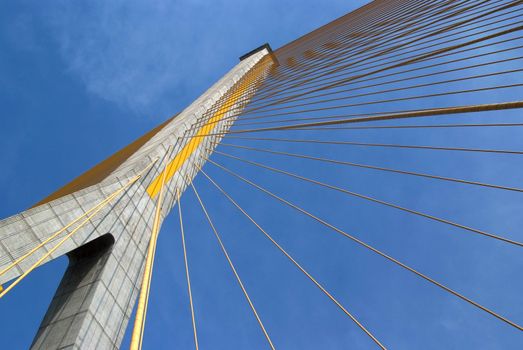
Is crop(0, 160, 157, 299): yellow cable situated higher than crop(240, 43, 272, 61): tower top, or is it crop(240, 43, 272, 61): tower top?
crop(240, 43, 272, 61): tower top

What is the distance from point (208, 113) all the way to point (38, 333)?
491 centimetres

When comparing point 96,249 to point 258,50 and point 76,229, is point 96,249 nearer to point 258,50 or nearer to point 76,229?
point 76,229

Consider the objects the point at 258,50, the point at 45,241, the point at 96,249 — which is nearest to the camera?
the point at 45,241

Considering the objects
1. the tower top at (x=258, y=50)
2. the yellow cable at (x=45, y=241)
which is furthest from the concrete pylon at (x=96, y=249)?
the tower top at (x=258, y=50)

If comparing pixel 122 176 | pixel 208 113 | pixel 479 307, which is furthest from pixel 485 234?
pixel 208 113

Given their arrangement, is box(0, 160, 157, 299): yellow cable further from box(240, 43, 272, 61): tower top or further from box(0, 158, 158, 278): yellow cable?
box(240, 43, 272, 61): tower top

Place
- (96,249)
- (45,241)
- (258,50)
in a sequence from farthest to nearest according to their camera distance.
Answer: (258,50)
(96,249)
(45,241)

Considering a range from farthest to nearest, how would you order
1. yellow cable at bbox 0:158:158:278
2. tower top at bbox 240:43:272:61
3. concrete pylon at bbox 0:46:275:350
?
tower top at bbox 240:43:272:61, concrete pylon at bbox 0:46:275:350, yellow cable at bbox 0:158:158:278

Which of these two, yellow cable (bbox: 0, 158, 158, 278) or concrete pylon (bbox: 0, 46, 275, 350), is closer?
yellow cable (bbox: 0, 158, 158, 278)

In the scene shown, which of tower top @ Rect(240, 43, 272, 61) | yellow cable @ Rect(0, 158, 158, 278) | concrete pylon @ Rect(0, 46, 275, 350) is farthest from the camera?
tower top @ Rect(240, 43, 272, 61)

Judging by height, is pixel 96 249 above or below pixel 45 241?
below

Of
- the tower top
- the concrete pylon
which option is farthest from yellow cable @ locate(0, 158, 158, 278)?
the tower top

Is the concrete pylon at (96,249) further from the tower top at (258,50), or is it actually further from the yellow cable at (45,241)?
the tower top at (258,50)

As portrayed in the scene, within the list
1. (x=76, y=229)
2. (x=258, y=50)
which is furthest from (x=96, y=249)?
(x=258, y=50)
